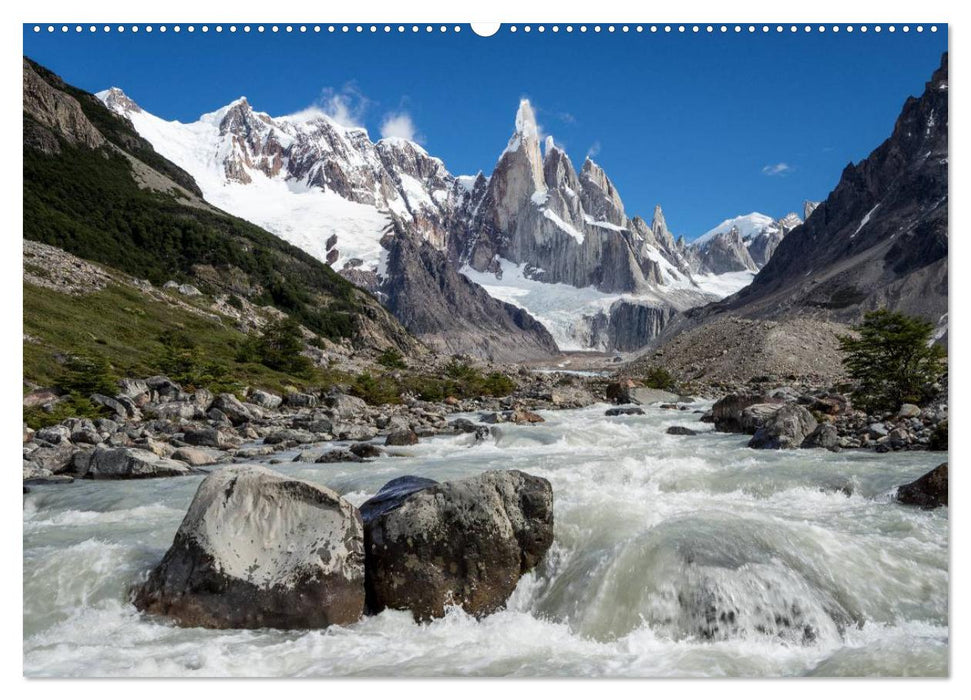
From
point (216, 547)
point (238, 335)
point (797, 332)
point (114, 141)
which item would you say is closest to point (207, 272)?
point (238, 335)

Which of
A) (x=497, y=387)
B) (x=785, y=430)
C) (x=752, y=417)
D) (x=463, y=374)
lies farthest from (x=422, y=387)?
(x=785, y=430)

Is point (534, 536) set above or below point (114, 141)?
below

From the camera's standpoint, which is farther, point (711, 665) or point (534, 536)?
point (534, 536)

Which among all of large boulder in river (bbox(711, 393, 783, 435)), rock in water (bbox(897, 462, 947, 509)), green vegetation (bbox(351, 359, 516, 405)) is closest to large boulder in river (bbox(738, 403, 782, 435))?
large boulder in river (bbox(711, 393, 783, 435))

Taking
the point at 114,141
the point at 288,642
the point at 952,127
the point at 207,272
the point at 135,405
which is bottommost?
the point at 288,642

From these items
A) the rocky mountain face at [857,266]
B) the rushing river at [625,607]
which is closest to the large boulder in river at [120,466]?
the rushing river at [625,607]

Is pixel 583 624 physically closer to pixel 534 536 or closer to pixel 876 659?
pixel 534 536
